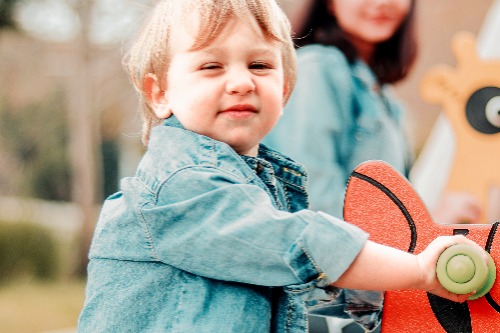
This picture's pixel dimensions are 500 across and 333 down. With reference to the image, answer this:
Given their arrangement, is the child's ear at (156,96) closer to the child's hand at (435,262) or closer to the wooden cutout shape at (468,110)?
the child's hand at (435,262)

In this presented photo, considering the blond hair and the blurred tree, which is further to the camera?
the blurred tree

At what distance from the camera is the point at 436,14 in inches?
92.5

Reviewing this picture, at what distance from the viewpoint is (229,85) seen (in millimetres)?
1040

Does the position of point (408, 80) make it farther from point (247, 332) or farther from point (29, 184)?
point (29, 184)

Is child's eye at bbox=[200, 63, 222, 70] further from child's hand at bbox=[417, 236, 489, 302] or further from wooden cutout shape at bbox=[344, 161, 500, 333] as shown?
A: child's hand at bbox=[417, 236, 489, 302]

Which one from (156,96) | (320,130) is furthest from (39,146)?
(156,96)

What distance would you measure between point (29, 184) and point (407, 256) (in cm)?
322

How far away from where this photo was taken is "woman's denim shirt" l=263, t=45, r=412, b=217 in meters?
2.07

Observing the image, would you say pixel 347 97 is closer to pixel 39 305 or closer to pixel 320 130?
pixel 320 130

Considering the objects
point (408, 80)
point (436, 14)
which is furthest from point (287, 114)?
point (436, 14)

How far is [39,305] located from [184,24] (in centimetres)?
272

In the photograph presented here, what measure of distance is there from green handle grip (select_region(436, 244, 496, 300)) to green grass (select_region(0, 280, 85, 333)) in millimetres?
2669

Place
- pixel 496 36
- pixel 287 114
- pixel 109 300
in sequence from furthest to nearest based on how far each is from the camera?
pixel 496 36
pixel 287 114
pixel 109 300

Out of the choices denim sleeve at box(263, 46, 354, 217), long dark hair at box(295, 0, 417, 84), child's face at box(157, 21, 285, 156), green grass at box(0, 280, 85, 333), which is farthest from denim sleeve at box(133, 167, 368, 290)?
green grass at box(0, 280, 85, 333)
